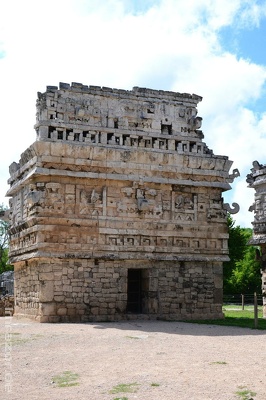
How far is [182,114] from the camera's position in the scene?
702 inches

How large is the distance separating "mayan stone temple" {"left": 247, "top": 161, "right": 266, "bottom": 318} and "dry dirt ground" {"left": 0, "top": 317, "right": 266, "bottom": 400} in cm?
642

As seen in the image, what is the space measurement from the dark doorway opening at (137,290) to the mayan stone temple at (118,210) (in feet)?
0.10

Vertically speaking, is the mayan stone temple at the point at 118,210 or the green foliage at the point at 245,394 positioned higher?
the mayan stone temple at the point at 118,210

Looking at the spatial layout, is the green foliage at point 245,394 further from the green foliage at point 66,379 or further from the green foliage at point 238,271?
the green foliage at point 238,271

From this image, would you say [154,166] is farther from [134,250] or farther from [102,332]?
[102,332]

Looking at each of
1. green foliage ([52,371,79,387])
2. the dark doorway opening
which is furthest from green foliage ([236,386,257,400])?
the dark doorway opening

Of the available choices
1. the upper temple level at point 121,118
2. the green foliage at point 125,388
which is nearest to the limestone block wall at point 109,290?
the upper temple level at point 121,118

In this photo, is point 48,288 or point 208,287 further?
point 208,287

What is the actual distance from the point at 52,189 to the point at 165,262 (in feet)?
13.3

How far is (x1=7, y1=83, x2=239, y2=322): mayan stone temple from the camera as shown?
1568 centimetres

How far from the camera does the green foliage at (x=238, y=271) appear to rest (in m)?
36.8

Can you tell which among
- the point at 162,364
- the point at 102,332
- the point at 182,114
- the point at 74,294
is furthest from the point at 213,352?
the point at 182,114

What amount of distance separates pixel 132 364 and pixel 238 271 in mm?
32791

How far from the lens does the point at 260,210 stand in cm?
1970
